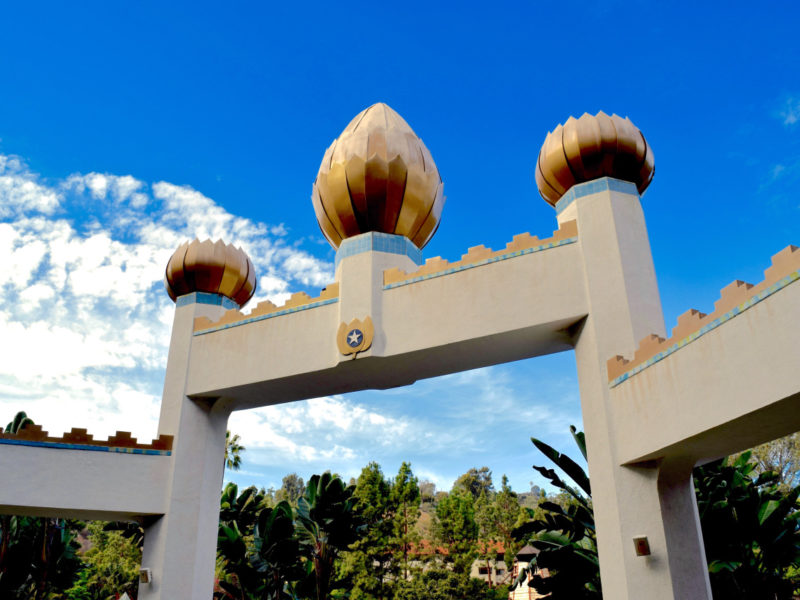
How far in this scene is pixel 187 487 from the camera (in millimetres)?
10086

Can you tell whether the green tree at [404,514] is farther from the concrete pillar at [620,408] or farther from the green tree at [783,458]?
the concrete pillar at [620,408]

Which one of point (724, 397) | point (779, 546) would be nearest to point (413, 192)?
point (724, 397)

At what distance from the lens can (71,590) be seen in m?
20.7

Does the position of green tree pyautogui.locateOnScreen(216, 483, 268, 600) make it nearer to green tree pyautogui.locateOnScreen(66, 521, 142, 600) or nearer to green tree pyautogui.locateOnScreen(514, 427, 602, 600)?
green tree pyautogui.locateOnScreen(66, 521, 142, 600)

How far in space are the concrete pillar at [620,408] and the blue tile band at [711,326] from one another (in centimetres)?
43

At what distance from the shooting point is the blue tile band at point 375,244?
9.71 metres

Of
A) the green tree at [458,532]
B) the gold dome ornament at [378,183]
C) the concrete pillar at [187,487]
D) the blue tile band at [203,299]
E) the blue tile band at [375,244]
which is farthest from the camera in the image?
the green tree at [458,532]

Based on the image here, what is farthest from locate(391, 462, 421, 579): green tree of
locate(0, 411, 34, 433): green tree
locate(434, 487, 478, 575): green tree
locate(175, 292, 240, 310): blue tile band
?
locate(175, 292, 240, 310): blue tile band

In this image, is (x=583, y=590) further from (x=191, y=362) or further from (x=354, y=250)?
(x=191, y=362)

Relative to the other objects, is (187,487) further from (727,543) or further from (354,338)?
(727,543)

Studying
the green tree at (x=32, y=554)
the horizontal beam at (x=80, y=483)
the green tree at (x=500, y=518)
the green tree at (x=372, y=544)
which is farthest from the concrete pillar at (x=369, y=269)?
the green tree at (x=500, y=518)

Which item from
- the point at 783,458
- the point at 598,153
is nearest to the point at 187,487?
the point at 598,153

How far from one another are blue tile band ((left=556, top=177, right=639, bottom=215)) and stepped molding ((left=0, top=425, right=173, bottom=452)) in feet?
23.4

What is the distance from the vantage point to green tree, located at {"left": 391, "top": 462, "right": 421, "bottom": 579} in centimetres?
2288
